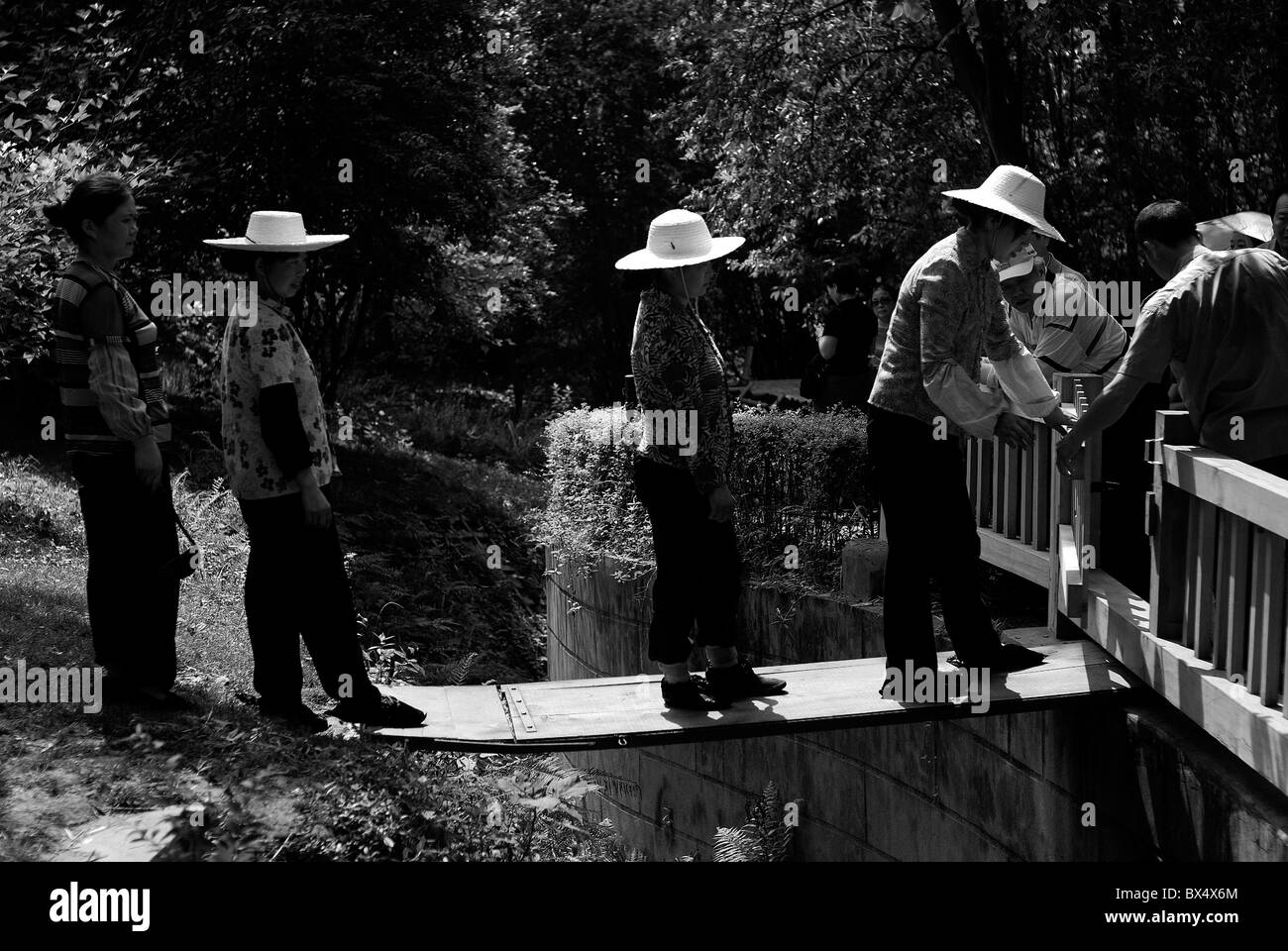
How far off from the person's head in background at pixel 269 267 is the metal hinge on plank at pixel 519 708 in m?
1.98

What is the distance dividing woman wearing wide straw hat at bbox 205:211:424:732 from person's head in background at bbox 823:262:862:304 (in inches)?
192

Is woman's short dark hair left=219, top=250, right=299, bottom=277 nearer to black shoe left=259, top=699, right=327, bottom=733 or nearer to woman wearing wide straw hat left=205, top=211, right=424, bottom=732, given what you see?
woman wearing wide straw hat left=205, top=211, right=424, bottom=732

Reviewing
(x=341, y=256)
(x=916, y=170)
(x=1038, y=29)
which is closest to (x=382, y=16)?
(x=341, y=256)

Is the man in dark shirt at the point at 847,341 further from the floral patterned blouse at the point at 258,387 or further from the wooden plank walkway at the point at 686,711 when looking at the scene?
the floral patterned blouse at the point at 258,387

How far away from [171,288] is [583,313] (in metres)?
12.5

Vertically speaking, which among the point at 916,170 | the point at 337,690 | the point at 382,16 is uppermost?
the point at 382,16

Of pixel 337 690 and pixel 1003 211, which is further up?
pixel 1003 211

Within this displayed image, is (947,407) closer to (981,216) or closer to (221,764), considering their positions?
(981,216)

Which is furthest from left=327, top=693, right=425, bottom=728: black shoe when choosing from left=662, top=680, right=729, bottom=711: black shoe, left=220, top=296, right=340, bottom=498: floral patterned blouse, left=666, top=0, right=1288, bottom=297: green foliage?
left=666, top=0, right=1288, bottom=297: green foliage

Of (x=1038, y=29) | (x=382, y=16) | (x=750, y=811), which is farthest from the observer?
(x=382, y=16)

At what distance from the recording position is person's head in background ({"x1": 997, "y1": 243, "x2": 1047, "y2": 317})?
24.1 feet
